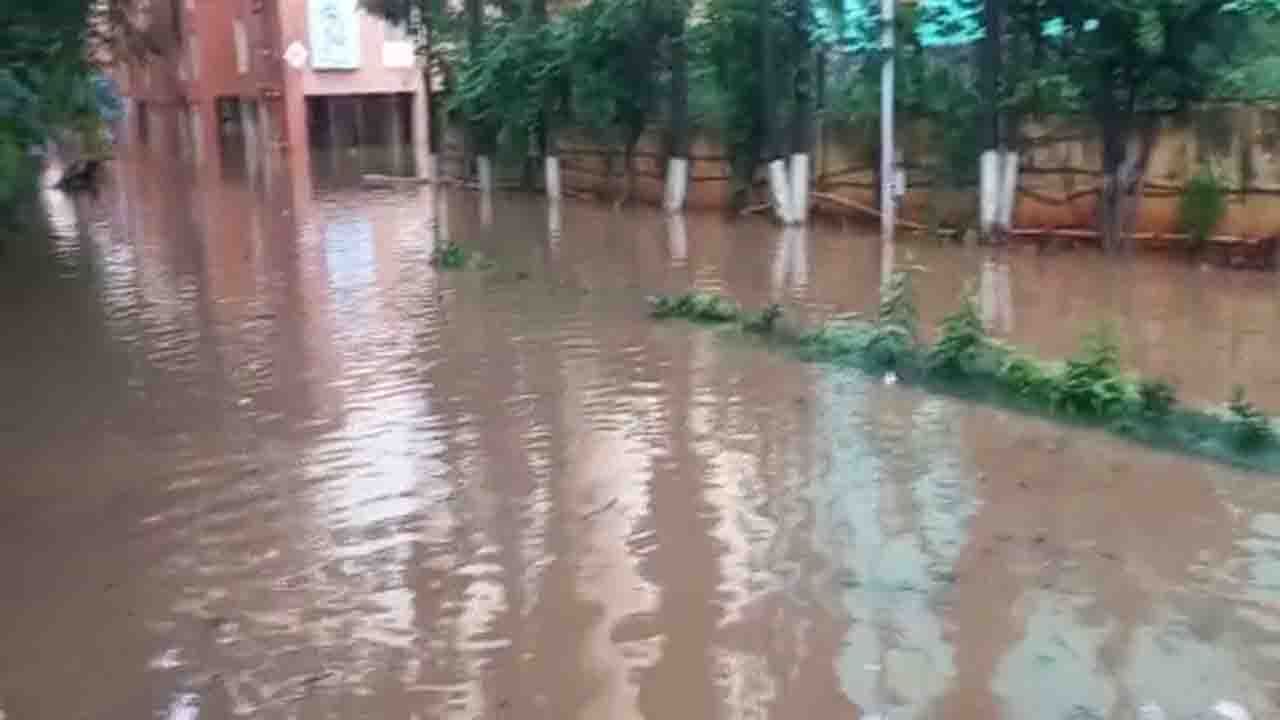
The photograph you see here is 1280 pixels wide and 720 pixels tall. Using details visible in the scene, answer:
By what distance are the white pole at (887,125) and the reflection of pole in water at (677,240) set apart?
2458 millimetres

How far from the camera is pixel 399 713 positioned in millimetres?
5254

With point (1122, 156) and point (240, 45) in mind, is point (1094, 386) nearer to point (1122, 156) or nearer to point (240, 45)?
point (1122, 156)

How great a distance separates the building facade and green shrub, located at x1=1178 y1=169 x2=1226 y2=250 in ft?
80.5

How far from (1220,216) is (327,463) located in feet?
35.4

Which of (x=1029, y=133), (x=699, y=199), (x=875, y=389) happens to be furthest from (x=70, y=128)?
(x=699, y=199)

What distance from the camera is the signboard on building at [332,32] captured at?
144 feet

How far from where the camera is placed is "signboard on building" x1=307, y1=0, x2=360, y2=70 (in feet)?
144

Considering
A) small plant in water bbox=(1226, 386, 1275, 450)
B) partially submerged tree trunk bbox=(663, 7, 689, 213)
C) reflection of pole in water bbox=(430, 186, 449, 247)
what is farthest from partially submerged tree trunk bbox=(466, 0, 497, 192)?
small plant in water bbox=(1226, 386, 1275, 450)

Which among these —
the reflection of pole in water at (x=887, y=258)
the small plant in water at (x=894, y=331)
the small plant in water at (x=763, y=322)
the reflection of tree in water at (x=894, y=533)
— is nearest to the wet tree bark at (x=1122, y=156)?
the reflection of pole in water at (x=887, y=258)

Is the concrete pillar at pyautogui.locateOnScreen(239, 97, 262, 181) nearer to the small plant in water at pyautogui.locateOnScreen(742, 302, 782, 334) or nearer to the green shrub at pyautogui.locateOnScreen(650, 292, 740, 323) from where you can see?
the green shrub at pyautogui.locateOnScreen(650, 292, 740, 323)

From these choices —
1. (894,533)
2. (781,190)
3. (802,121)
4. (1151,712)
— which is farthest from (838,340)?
(802,121)

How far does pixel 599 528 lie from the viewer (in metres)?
7.18

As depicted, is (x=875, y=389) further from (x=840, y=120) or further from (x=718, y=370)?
(x=840, y=120)

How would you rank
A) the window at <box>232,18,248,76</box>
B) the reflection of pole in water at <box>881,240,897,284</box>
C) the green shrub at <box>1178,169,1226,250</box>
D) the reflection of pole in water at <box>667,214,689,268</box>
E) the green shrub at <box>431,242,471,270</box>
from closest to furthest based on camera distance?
1. the reflection of pole in water at <box>881,240,897,284</box>
2. the green shrub at <box>1178,169,1226,250</box>
3. the green shrub at <box>431,242,471,270</box>
4. the reflection of pole in water at <box>667,214,689,268</box>
5. the window at <box>232,18,248,76</box>
